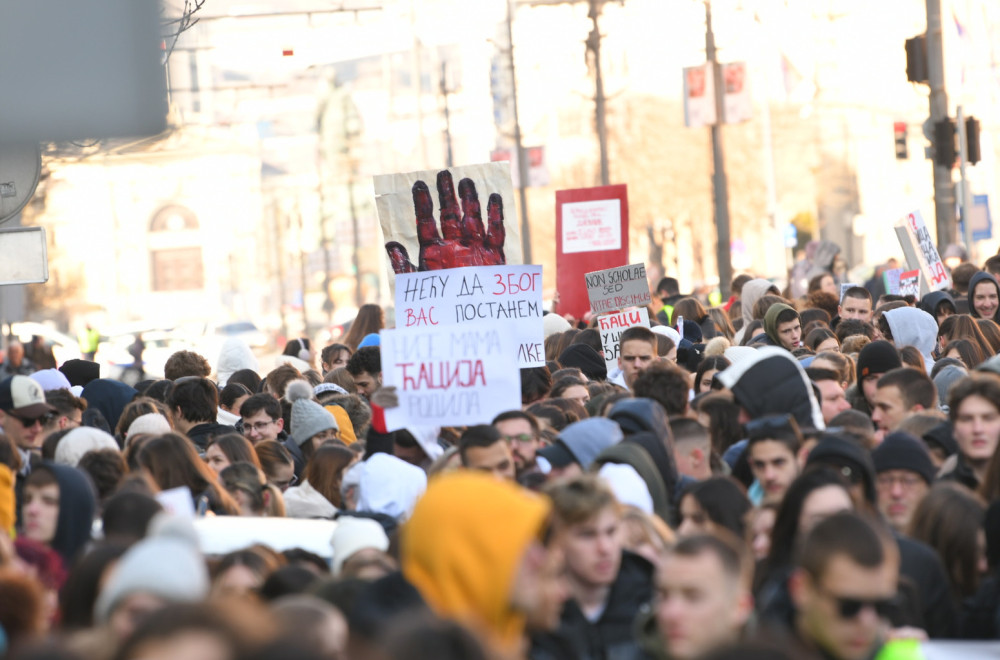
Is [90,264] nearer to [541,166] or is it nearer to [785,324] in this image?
[541,166]

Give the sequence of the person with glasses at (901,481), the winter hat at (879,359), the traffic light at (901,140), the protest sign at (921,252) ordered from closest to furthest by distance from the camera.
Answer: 1. the person with glasses at (901,481)
2. the winter hat at (879,359)
3. the protest sign at (921,252)
4. the traffic light at (901,140)

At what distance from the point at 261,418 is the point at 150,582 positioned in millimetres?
5518

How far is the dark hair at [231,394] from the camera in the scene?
1150 cm

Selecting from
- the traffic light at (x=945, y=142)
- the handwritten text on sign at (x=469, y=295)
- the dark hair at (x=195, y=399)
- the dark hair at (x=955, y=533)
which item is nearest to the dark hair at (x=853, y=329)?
the handwritten text on sign at (x=469, y=295)

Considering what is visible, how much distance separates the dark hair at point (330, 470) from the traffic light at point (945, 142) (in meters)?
12.8

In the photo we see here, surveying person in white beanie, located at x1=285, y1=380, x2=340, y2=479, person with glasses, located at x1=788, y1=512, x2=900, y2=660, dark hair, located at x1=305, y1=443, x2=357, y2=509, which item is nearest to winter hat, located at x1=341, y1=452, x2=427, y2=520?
dark hair, located at x1=305, y1=443, x2=357, y2=509

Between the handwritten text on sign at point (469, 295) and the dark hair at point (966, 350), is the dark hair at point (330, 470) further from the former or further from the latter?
the dark hair at point (966, 350)

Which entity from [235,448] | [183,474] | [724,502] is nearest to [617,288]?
[235,448]

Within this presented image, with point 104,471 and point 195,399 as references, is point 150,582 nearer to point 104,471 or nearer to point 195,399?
point 104,471

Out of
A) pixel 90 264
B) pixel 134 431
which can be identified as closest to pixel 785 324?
pixel 134 431

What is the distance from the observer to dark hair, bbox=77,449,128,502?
7.39 m

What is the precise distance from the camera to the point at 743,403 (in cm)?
736

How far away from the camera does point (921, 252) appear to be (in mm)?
15766

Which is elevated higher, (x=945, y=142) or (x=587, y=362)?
(x=945, y=142)
